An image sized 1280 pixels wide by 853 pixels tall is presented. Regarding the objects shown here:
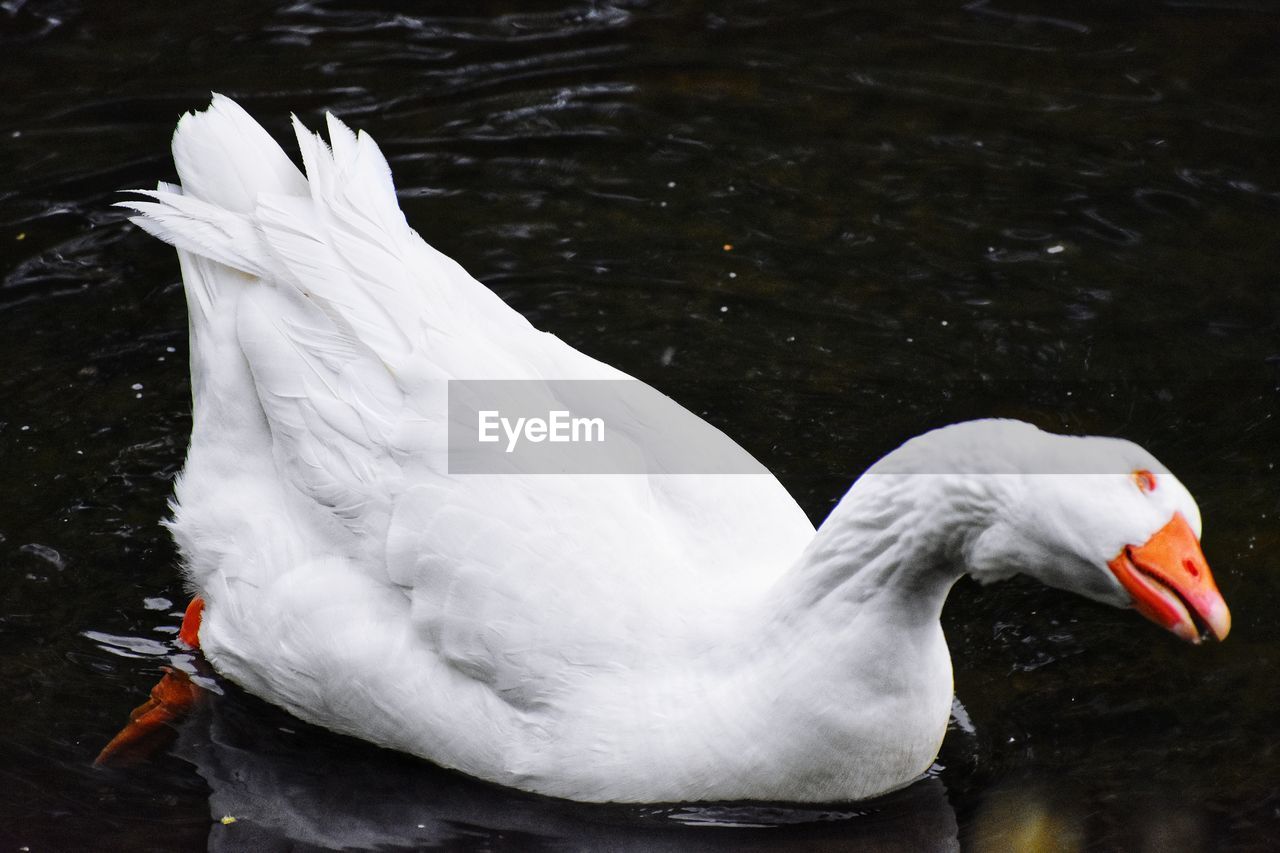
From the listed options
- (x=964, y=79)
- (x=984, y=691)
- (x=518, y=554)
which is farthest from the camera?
(x=964, y=79)

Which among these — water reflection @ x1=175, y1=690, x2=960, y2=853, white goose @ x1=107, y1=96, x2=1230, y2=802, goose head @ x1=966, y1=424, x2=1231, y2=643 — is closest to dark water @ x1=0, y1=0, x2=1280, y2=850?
water reflection @ x1=175, y1=690, x2=960, y2=853

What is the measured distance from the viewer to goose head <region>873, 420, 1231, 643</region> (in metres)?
3.43

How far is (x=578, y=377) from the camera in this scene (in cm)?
508

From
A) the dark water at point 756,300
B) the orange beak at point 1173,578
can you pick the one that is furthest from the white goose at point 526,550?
the dark water at point 756,300

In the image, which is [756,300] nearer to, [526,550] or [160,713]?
[526,550]

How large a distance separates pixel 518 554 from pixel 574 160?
3674 millimetres

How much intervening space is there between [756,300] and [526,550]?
2.68 m

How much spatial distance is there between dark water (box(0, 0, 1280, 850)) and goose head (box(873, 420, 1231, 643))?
125 cm

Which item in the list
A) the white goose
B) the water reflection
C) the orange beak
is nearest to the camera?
the orange beak

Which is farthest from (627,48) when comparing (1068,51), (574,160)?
(1068,51)

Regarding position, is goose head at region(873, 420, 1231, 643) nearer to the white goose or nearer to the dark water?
the white goose

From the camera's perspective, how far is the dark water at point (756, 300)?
473cm

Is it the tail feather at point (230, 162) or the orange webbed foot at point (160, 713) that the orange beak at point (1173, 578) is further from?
the tail feather at point (230, 162)

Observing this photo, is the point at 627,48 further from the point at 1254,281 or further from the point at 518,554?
the point at 518,554
